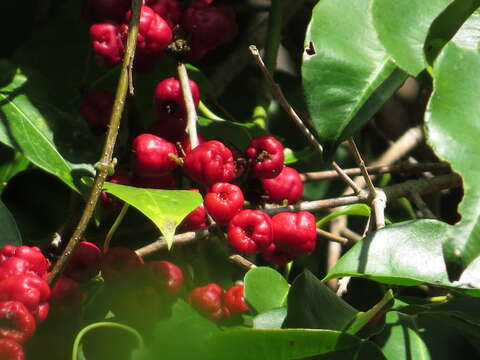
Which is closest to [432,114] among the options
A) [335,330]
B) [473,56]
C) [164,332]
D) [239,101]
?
[473,56]

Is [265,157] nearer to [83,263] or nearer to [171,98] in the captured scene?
Result: [171,98]

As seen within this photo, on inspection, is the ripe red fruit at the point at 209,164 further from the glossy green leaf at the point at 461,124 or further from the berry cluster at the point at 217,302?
the glossy green leaf at the point at 461,124

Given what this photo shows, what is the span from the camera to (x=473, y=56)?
98 cm

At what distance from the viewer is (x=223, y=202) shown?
1.04 metres

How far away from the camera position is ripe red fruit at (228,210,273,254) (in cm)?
104

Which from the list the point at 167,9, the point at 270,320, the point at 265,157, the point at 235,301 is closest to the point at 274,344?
the point at 270,320

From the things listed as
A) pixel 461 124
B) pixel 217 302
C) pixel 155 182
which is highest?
pixel 461 124

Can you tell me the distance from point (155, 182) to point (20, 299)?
262 mm

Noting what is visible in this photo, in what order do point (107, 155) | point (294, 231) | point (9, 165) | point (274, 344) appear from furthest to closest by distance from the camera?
point (9, 165), point (294, 231), point (107, 155), point (274, 344)

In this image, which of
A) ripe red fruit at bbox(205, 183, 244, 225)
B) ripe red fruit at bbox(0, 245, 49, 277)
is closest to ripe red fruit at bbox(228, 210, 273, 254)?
ripe red fruit at bbox(205, 183, 244, 225)

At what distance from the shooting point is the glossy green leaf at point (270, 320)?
0.93 meters

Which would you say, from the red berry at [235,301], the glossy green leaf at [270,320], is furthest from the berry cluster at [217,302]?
the glossy green leaf at [270,320]

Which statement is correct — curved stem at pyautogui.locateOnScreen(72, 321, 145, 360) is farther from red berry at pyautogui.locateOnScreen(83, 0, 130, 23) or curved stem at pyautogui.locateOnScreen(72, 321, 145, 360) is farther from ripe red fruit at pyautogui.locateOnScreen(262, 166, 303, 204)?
red berry at pyautogui.locateOnScreen(83, 0, 130, 23)

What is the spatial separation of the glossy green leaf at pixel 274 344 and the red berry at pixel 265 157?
286 mm
